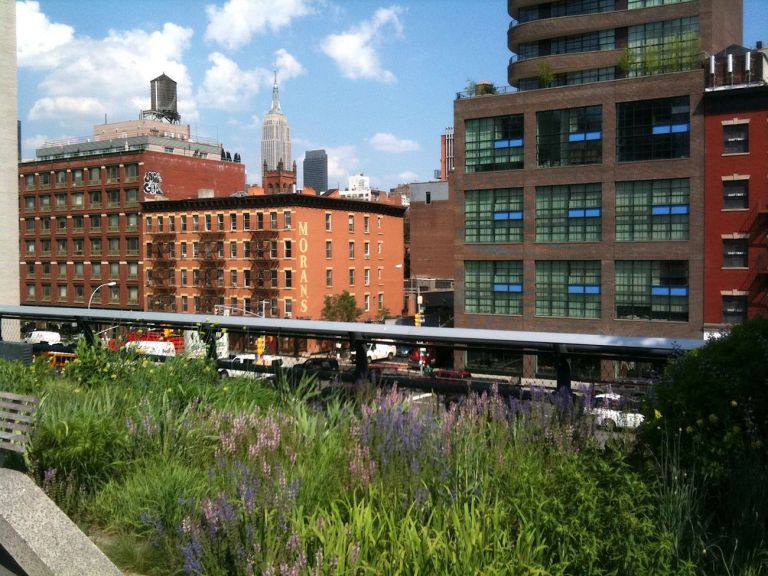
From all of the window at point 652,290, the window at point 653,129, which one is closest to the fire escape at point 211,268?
the window at point 652,290

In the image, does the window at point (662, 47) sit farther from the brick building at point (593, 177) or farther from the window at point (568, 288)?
the window at point (568, 288)

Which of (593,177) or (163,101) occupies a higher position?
(163,101)

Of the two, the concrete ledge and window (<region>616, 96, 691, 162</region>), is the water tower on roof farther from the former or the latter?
the concrete ledge

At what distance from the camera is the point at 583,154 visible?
5544 cm

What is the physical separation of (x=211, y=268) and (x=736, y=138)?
56.3 meters

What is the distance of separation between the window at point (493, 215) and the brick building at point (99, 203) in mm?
41463

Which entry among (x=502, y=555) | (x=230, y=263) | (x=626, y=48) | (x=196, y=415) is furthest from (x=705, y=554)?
(x=230, y=263)

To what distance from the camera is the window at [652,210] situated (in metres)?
51.6

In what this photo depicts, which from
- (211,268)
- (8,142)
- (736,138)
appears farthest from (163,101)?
(736,138)

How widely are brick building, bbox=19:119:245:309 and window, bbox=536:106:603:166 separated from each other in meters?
46.8

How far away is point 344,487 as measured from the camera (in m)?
6.21

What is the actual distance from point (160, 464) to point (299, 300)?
7318cm

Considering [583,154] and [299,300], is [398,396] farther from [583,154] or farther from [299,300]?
[299,300]

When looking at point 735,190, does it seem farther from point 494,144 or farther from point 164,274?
point 164,274
